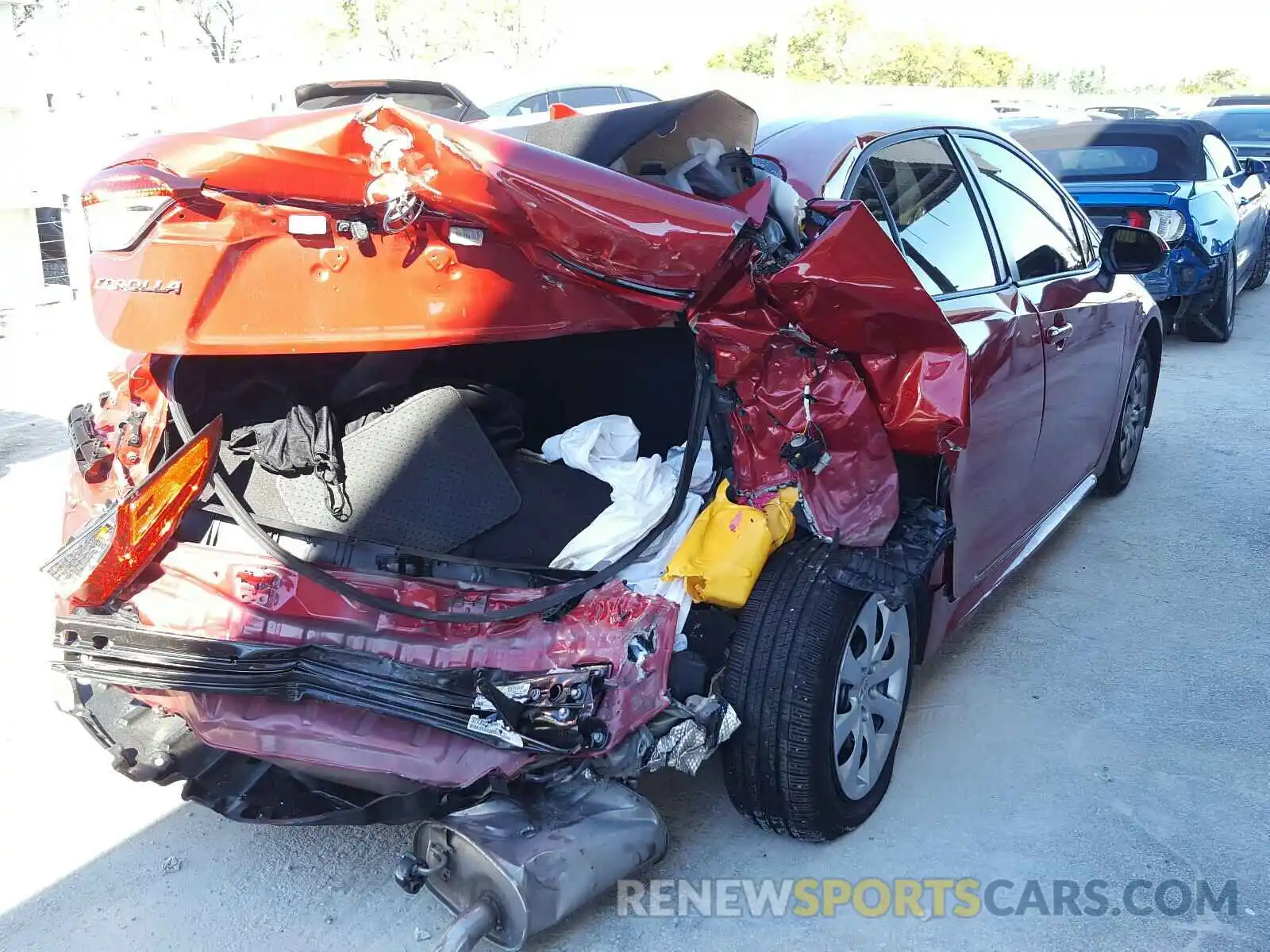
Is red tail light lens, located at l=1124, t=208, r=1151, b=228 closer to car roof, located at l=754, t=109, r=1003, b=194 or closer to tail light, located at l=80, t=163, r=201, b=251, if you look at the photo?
car roof, located at l=754, t=109, r=1003, b=194

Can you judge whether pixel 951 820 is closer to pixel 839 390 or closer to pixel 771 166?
pixel 839 390

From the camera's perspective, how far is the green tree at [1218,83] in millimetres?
49362

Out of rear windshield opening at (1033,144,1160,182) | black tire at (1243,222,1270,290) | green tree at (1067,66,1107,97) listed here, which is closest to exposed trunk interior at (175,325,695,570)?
rear windshield opening at (1033,144,1160,182)

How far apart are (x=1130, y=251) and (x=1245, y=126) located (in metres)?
11.6

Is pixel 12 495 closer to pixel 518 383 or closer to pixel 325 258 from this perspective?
pixel 518 383

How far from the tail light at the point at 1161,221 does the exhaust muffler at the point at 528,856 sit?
6.99m

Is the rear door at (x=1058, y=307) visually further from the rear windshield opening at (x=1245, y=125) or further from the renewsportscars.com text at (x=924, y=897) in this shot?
the rear windshield opening at (x=1245, y=125)

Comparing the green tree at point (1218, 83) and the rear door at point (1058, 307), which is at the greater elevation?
the rear door at point (1058, 307)

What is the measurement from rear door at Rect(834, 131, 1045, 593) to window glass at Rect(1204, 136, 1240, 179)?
636 cm

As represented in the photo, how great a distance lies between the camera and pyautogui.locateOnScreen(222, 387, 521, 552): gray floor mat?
8.54 feet

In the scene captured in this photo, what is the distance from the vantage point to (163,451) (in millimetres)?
2807

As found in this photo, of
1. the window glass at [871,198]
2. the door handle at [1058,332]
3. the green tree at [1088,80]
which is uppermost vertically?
the window glass at [871,198]

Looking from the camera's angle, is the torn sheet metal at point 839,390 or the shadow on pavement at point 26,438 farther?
the shadow on pavement at point 26,438

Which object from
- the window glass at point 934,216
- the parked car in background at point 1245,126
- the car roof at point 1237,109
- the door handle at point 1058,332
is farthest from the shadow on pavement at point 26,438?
the car roof at point 1237,109
